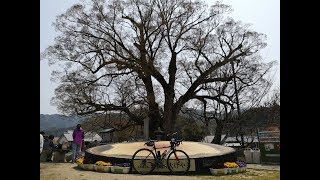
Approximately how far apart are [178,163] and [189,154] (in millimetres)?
1020

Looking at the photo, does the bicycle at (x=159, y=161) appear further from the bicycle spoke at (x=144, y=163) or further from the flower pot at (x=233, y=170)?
the flower pot at (x=233, y=170)

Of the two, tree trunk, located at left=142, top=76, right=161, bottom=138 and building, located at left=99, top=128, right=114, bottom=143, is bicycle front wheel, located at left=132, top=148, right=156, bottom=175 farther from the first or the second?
building, located at left=99, top=128, right=114, bottom=143

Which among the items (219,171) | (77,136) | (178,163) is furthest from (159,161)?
(77,136)

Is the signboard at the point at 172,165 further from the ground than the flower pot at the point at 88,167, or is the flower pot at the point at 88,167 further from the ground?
the signboard at the point at 172,165

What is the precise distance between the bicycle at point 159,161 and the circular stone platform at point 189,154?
1.15 feet

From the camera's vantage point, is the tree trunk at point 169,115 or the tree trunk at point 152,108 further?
the tree trunk at point 152,108

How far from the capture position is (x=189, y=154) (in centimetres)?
1407

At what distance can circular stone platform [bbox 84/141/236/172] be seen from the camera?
540 inches

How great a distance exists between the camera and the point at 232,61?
3109 cm

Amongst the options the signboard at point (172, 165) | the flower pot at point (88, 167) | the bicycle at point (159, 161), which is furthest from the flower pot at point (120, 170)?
the flower pot at point (88, 167)

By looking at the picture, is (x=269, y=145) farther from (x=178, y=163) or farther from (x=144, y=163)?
(x=144, y=163)

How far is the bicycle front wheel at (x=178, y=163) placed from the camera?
513 inches
